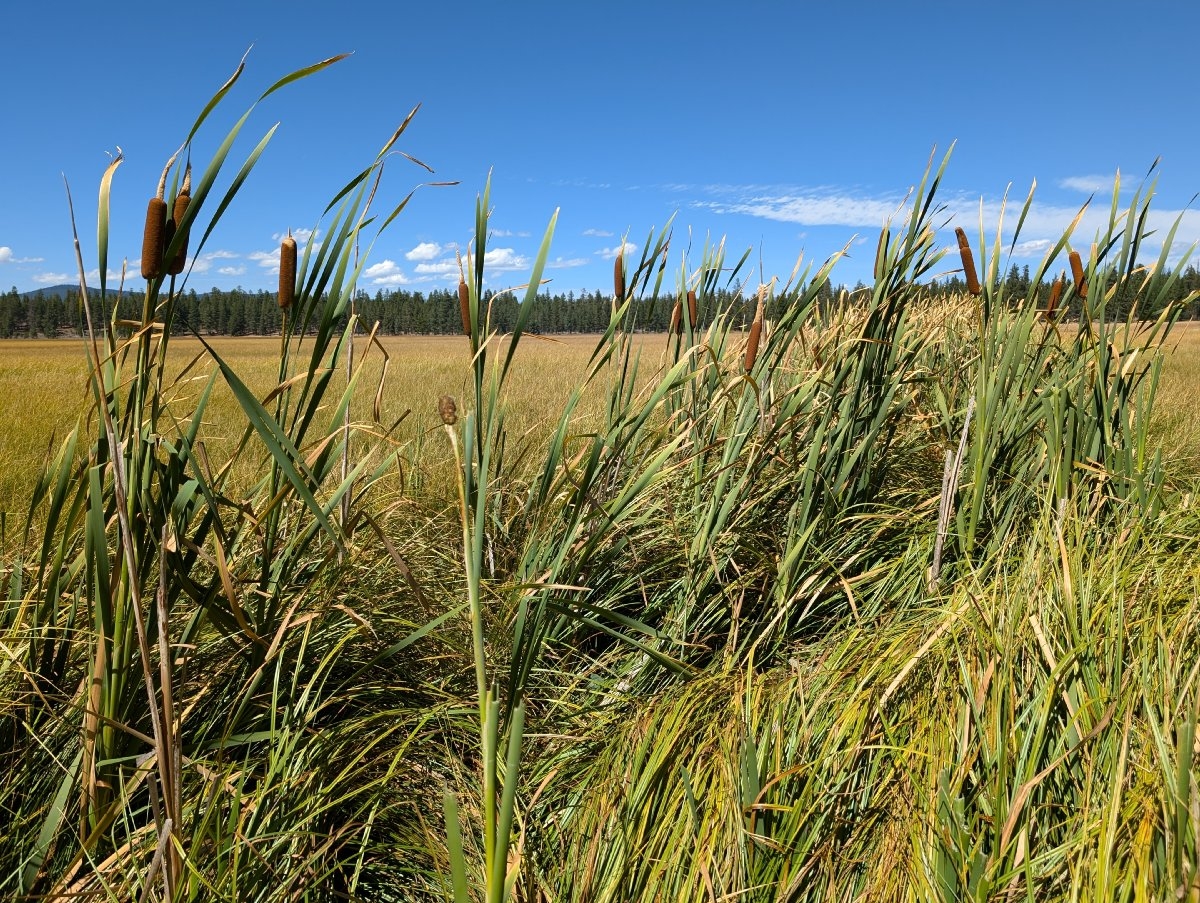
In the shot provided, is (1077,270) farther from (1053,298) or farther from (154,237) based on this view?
(154,237)

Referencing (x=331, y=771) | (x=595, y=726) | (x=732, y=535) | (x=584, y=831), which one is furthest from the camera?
(x=732, y=535)

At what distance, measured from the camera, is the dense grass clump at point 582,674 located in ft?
3.43

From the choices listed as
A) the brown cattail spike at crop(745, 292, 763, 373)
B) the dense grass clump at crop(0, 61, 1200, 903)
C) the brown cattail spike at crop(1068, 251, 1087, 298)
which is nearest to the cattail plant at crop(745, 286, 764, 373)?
the brown cattail spike at crop(745, 292, 763, 373)

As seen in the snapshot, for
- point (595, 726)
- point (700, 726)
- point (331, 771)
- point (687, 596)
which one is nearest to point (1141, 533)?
point (687, 596)

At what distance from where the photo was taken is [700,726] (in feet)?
4.64

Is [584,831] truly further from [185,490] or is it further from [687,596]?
[185,490]

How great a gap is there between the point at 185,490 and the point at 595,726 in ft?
3.00

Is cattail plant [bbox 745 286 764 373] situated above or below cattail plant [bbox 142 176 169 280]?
below

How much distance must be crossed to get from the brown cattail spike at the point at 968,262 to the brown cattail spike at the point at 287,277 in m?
1.65

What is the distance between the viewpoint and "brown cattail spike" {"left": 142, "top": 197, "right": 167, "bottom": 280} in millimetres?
926

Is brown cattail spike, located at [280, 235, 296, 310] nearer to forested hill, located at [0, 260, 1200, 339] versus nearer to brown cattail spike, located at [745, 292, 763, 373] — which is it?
brown cattail spike, located at [745, 292, 763, 373]

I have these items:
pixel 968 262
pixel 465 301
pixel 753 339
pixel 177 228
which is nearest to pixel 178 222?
pixel 177 228

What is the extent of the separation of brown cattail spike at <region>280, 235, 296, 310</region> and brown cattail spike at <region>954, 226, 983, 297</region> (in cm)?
165

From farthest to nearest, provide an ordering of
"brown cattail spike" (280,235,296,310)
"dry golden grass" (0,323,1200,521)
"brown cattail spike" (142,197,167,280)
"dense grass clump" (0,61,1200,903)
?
1. "dry golden grass" (0,323,1200,521)
2. "brown cattail spike" (280,235,296,310)
3. "dense grass clump" (0,61,1200,903)
4. "brown cattail spike" (142,197,167,280)
